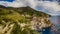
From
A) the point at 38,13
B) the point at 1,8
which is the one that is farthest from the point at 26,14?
the point at 1,8

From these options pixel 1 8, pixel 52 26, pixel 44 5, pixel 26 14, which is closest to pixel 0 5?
pixel 1 8

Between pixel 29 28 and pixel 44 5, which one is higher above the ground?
pixel 44 5

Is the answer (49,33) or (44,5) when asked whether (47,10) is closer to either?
(44,5)

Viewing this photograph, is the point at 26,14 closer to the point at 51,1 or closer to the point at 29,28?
the point at 29,28

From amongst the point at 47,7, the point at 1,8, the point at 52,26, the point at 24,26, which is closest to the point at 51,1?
the point at 47,7

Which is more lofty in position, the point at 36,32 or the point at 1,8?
the point at 1,8
